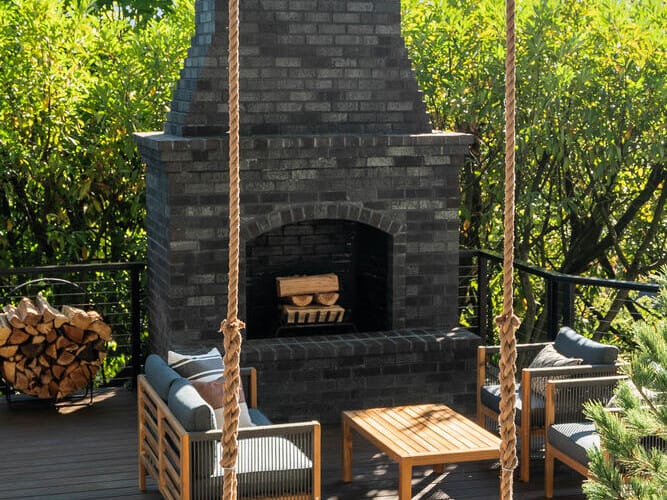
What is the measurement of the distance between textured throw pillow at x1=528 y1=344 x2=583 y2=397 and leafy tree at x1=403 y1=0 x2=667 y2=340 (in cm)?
246

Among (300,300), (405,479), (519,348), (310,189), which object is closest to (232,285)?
(405,479)

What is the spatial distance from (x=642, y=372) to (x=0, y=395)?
18.1 feet

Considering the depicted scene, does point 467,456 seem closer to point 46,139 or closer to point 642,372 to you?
point 642,372


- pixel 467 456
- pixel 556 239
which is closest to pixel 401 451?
pixel 467 456

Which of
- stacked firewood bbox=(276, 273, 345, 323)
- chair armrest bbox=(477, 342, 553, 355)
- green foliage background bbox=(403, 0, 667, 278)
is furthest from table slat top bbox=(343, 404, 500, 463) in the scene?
green foliage background bbox=(403, 0, 667, 278)

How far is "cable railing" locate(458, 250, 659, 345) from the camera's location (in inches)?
323

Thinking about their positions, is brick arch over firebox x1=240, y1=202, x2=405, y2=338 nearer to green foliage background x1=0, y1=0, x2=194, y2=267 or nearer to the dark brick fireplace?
the dark brick fireplace

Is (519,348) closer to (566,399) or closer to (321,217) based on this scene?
(566,399)

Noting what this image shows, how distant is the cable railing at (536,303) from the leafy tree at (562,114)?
7 centimetres

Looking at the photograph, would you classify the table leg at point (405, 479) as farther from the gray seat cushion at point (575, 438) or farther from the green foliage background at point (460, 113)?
the green foliage background at point (460, 113)

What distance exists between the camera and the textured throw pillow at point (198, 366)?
6062 mm

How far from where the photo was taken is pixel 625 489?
166 inches

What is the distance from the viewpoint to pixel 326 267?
8406 millimetres

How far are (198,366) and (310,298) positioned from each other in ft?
6.88
